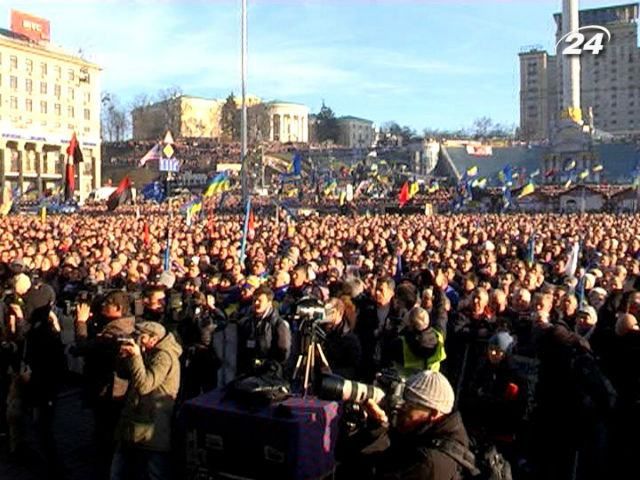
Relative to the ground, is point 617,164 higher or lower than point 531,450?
higher

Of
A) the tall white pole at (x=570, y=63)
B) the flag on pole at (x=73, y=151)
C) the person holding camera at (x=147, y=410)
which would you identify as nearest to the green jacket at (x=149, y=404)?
the person holding camera at (x=147, y=410)

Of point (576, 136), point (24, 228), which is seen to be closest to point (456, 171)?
point (576, 136)

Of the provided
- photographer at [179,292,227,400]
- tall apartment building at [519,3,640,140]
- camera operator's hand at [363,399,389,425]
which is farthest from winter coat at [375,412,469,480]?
tall apartment building at [519,3,640,140]

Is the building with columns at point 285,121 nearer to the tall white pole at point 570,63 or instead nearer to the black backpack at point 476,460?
the tall white pole at point 570,63

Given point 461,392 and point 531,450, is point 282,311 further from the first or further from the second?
point 531,450

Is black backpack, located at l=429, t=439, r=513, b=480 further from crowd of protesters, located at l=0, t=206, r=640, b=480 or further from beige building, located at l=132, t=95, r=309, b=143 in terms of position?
beige building, located at l=132, t=95, r=309, b=143

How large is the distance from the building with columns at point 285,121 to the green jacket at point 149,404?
453ft

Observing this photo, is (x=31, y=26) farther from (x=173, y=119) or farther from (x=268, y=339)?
(x=268, y=339)

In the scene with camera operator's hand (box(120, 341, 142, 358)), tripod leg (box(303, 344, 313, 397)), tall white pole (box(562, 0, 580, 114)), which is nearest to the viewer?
tripod leg (box(303, 344, 313, 397))

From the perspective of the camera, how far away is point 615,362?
6.18m

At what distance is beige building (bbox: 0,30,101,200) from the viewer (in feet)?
264

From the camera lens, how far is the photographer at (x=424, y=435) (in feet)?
11.6

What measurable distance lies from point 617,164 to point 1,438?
93.4 metres

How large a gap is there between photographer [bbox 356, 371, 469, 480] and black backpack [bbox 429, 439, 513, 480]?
10mm
